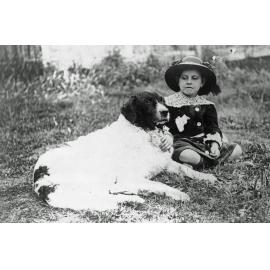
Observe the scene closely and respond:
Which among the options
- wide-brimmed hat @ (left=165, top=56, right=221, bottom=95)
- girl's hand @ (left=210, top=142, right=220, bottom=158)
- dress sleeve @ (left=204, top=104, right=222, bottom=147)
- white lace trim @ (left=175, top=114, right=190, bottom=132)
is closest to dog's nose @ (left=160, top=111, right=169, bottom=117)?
white lace trim @ (left=175, top=114, right=190, bottom=132)

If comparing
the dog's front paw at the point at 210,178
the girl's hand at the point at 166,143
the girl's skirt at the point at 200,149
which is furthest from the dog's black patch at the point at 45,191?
the dog's front paw at the point at 210,178

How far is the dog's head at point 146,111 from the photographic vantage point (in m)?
4.31

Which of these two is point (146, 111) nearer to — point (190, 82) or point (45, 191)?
point (190, 82)

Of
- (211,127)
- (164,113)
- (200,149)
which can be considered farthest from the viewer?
(211,127)

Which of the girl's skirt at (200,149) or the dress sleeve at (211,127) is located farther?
the dress sleeve at (211,127)

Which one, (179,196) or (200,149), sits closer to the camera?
(179,196)

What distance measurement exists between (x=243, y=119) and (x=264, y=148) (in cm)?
39

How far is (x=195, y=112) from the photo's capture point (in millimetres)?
4703

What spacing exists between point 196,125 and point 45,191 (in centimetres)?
170

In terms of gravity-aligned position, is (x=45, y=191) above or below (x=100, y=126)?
below

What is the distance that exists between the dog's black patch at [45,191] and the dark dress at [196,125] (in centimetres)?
132

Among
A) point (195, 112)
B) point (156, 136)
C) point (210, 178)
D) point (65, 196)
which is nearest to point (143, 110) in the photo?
point (156, 136)

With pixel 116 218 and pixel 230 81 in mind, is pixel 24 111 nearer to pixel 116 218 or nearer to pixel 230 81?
pixel 116 218

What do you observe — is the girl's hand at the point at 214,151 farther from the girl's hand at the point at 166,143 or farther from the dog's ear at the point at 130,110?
the dog's ear at the point at 130,110
